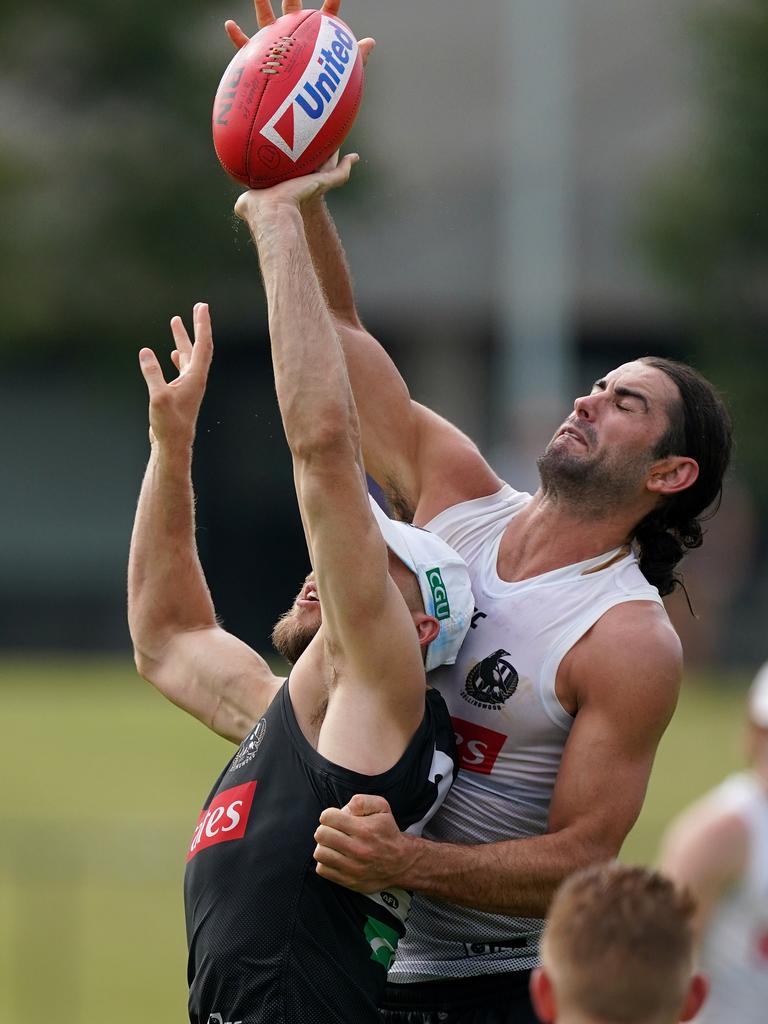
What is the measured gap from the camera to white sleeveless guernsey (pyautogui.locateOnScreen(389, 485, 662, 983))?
4.87 meters

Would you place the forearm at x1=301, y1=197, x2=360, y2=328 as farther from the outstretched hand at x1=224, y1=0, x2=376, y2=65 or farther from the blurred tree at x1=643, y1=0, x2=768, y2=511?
the blurred tree at x1=643, y1=0, x2=768, y2=511

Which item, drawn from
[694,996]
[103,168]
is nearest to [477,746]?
[694,996]

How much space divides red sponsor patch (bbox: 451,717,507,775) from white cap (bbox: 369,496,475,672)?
0.21 metres

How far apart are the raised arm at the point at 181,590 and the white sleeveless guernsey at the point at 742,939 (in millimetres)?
2116

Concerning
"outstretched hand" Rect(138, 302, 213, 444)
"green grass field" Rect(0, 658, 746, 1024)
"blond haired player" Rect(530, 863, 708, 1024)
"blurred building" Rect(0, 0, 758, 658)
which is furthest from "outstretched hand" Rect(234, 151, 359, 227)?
"blurred building" Rect(0, 0, 758, 658)

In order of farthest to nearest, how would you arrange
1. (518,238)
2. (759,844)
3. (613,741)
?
(518,238), (759,844), (613,741)

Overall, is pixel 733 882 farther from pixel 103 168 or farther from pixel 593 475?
pixel 103 168

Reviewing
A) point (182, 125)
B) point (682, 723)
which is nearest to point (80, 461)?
point (182, 125)

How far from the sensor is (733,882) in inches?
262

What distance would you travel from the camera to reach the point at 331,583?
4.30m

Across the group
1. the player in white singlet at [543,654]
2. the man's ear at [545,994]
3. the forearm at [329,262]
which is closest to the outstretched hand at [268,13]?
the player in white singlet at [543,654]

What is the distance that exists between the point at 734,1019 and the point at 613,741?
249cm

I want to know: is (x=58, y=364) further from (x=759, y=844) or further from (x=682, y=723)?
(x=759, y=844)

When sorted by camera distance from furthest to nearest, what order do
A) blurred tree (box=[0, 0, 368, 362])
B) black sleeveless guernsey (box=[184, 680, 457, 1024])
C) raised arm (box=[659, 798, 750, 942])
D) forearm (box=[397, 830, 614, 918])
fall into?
blurred tree (box=[0, 0, 368, 362])
raised arm (box=[659, 798, 750, 942])
forearm (box=[397, 830, 614, 918])
black sleeveless guernsey (box=[184, 680, 457, 1024])
